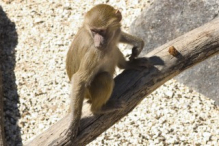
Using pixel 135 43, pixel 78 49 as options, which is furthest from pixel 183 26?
pixel 78 49

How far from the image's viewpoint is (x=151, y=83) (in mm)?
4184

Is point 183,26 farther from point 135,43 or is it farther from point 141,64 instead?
point 141,64

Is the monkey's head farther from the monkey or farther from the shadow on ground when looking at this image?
the shadow on ground

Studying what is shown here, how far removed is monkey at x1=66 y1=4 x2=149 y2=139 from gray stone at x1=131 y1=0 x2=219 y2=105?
96.9 inches

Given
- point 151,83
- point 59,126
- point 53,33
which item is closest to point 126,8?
point 53,33

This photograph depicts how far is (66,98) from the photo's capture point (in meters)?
6.53

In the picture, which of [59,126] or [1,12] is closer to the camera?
[59,126]

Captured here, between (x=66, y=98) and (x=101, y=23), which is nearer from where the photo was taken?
(x=101, y=23)

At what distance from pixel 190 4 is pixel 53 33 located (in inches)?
94.9

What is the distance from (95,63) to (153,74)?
583 mm

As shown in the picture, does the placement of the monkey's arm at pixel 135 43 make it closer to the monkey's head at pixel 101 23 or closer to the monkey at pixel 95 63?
the monkey at pixel 95 63

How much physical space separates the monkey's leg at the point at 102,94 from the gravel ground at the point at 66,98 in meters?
1.93

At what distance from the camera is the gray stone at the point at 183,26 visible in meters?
6.55

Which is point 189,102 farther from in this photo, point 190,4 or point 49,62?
point 49,62
